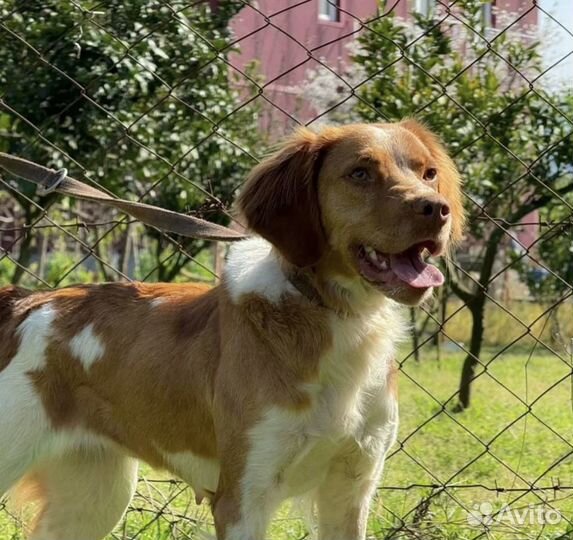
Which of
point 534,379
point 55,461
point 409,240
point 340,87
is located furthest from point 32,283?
point 409,240

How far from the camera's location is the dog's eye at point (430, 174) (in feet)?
8.97

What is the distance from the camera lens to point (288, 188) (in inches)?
105

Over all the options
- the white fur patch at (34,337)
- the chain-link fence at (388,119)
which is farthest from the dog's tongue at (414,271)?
the white fur patch at (34,337)

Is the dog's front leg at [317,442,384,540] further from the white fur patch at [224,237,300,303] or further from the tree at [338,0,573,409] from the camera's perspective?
the tree at [338,0,573,409]

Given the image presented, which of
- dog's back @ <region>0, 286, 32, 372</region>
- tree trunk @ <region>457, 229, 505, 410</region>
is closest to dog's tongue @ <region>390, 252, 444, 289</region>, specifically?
dog's back @ <region>0, 286, 32, 372</region>

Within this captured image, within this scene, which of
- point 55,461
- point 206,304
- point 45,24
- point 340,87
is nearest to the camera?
point 206,304

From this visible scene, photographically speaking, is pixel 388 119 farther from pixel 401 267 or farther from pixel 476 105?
pixel 476 105

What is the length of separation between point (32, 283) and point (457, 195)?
1084 centimetres

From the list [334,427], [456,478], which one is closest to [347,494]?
[334,427]

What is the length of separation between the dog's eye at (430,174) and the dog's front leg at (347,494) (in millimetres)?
742

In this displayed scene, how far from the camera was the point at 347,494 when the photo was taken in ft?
9.12

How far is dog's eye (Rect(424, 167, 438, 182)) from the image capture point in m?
2.73

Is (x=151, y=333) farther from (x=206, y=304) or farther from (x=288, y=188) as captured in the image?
(x=288, y=188)

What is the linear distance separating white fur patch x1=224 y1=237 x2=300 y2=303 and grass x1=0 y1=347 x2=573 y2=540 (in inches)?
31.2
